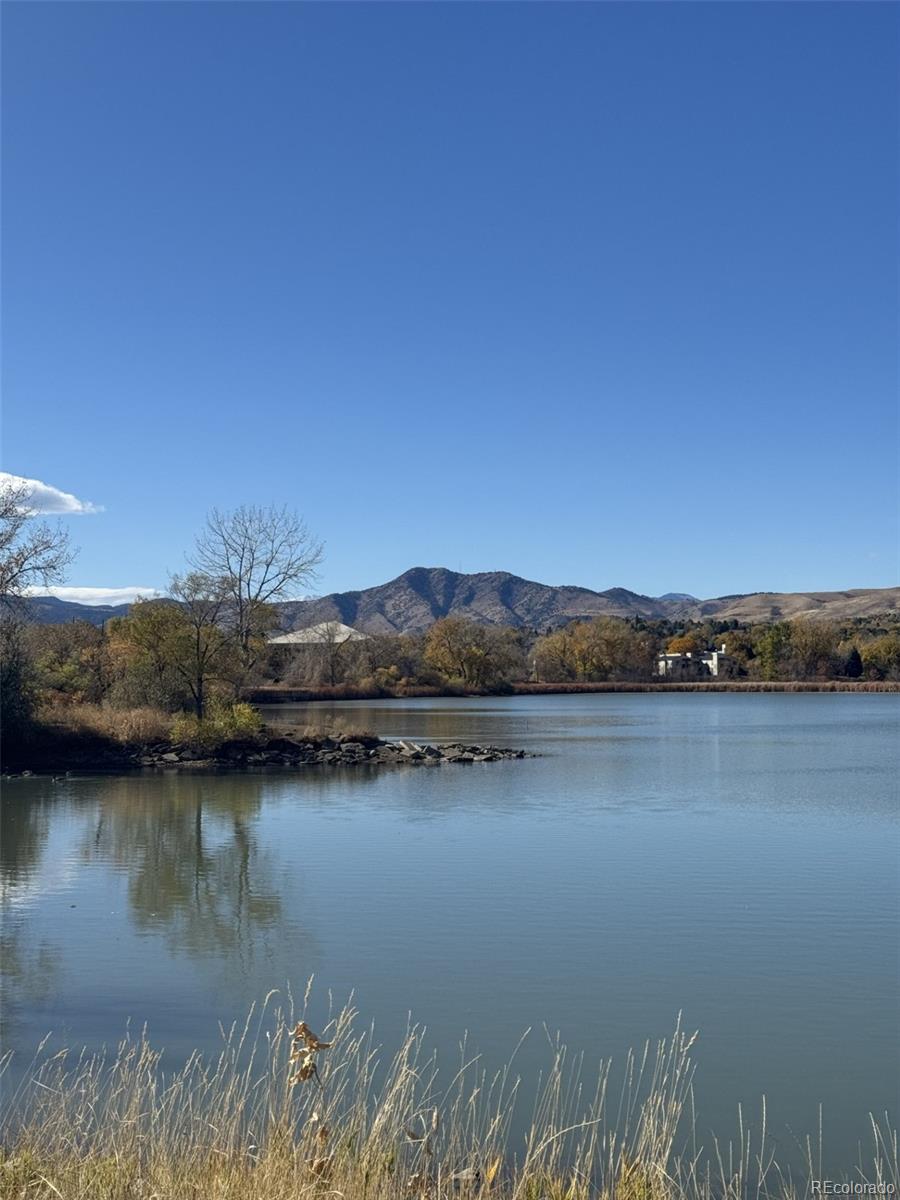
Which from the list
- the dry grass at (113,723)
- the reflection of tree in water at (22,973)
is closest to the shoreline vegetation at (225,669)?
the dry grass at (113,723)

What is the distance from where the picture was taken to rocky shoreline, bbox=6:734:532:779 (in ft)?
110

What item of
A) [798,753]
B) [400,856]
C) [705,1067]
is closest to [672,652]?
[798,753]

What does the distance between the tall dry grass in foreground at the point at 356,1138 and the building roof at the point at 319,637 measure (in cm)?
8239

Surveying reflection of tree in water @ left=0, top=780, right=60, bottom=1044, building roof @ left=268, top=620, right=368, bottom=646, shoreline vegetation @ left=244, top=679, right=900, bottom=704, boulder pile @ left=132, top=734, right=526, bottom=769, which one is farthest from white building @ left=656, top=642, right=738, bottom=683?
reflection of tree in water @ left=0, top=780, right=60, bottom=1044

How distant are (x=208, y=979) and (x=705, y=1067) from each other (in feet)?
16.3

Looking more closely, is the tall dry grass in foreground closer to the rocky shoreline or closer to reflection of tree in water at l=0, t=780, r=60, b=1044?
reflection of tree in water at l=0, t=780, r=60, b=1044

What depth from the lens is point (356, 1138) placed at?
248 inches

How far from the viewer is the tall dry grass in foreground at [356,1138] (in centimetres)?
550

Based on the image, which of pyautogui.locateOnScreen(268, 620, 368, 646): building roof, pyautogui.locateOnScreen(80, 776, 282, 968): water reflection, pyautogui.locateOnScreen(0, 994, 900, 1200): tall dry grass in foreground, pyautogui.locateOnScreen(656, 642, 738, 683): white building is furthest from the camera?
pyautogui.locateOnScreen(656, 642, 738, 683): white building

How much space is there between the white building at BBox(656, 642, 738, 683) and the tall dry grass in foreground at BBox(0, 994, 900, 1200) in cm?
11126

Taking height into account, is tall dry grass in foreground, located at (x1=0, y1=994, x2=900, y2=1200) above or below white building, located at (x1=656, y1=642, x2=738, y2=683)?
below

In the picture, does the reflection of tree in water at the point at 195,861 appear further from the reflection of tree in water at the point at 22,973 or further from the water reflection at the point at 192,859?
the reflection of tree in water at the point at 22,973

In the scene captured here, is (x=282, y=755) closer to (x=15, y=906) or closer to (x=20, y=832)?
(x=20, y=832)

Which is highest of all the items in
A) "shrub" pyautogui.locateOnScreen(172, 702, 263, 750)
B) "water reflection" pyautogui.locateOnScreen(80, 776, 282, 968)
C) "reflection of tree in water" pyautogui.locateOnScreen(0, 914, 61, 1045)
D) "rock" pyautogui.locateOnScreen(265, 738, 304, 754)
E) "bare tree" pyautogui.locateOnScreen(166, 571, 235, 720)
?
"bare tree" pyautogui.locateOnScreen(166, 571, 235, 720)
